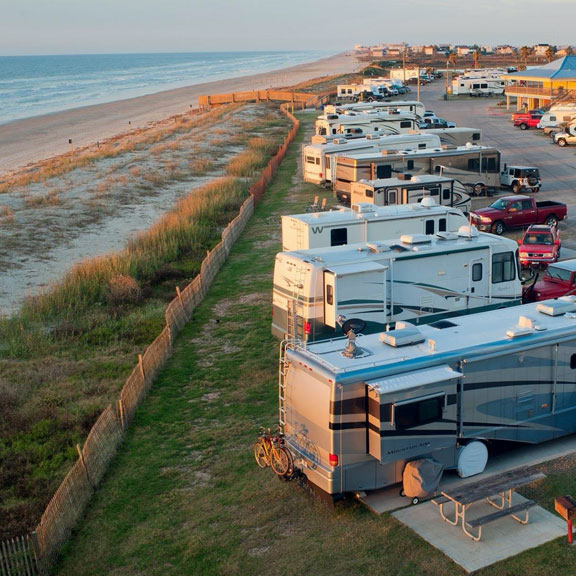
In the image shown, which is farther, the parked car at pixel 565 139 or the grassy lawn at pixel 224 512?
the parked car at pixel 565 139

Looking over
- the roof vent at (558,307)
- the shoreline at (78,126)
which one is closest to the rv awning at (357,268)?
the roof vent at (558,307)

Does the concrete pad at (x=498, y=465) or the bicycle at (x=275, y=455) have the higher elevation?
the bicycle at (x=275, y=455)

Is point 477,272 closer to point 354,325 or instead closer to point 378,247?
point 378,247

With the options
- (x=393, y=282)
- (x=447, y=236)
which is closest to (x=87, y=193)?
(x=447, y=236)

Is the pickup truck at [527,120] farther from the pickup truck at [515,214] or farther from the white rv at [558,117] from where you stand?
the pickup truck at [515,214]

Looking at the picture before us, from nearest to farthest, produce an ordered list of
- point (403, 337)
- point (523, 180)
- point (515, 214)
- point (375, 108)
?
point (403, 337) < point (515, 214) < point (523, 180) < point (375, 108)

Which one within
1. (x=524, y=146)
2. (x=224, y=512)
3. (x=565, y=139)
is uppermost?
(x=565, y=139)

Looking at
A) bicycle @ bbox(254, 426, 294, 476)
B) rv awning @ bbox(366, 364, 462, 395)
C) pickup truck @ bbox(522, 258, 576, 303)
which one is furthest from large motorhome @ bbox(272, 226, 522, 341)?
rv awning @ bbox(366, 364, 462, 395)

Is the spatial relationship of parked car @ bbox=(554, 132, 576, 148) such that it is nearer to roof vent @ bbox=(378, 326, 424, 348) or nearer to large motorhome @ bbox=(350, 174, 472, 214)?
large motorhome @ bbox=(350, 174, 472, 214)
